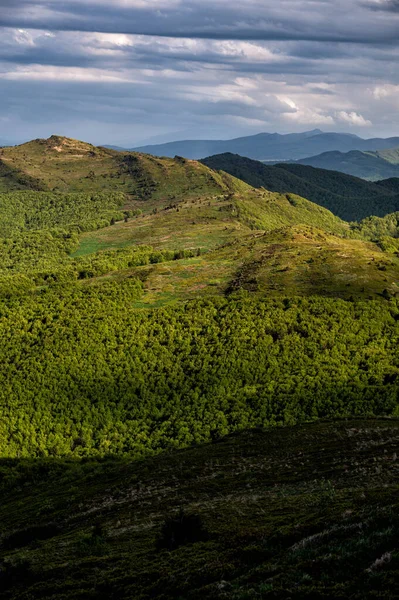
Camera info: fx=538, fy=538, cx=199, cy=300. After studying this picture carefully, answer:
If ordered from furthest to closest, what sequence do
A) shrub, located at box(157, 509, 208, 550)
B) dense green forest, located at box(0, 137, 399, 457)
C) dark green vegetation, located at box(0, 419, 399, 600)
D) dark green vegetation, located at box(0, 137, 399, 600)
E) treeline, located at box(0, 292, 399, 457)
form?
dense green forest, located at box(0, 137, 399, 457)
treeline, located at box(0, 292, 399, 457)
shrub, located at box(157, 509, 208, 550)
dark green vegetation, located at box(0, 137, 399, 600)
dark green vegetation, located at box(0, 419, 399, 600)

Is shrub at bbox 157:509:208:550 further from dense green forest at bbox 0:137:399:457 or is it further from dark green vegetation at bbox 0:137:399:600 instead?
dense green forest at bbox 0:137:399:457

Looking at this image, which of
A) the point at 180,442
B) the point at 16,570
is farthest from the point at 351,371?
the point at 16,570

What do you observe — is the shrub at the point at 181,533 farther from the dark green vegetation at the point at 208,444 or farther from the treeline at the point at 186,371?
the treeline at the point at 186,371

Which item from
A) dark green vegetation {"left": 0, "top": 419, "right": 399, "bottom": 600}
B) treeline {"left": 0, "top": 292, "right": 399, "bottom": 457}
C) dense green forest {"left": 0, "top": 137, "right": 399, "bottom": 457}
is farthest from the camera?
dense green forest {"left": 0, "top": 137, "right": 399, "bottom": 457}

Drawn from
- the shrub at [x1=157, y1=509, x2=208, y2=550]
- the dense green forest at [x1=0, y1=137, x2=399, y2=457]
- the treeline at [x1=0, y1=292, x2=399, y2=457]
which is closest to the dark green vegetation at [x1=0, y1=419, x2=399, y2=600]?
the shrub at [x1=157, y1=509, x2=208, y2=550]

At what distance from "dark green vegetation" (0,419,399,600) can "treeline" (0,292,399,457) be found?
120ft

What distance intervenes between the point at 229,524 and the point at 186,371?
10969cm

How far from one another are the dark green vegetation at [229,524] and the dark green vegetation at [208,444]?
7.7 inches

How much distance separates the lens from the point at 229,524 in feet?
139

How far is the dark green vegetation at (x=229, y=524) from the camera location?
27.2 meters

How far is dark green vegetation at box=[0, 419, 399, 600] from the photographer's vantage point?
2725cm

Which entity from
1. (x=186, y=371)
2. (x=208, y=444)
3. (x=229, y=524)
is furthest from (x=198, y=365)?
(x=229, y=524)

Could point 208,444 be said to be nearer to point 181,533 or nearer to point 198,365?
point 181,533

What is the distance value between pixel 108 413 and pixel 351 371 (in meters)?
62.7
